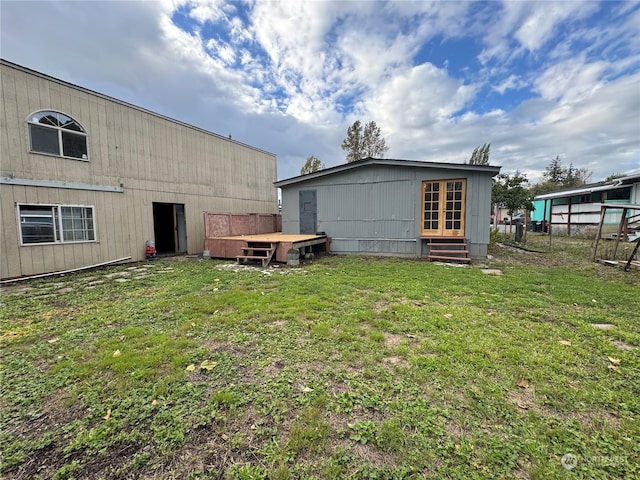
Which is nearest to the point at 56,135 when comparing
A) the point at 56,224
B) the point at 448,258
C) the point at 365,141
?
the point at 56,224

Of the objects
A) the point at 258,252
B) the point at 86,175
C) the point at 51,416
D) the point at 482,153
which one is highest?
the point at 482,153

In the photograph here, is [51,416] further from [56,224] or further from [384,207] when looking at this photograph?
[384,207]

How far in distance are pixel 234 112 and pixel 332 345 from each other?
55.8 feet

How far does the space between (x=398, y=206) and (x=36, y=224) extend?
968cm

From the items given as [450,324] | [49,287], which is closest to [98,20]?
[49,287]

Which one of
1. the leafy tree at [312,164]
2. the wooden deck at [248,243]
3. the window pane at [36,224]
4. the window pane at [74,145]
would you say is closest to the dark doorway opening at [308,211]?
the wooden deck at [248,243]

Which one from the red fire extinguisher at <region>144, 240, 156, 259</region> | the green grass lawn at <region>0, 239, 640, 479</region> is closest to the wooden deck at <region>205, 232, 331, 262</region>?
the red fire extinguisher at <region>144, 240, 156, 259</region>

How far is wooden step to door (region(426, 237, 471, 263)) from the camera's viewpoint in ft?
24.8

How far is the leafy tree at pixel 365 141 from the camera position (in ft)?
77.9

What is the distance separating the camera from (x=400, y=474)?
1.33 metres

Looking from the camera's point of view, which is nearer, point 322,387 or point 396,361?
point 322,387

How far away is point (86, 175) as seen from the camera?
22.8ft

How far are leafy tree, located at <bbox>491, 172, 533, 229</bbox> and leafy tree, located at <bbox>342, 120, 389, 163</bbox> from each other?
1260cm

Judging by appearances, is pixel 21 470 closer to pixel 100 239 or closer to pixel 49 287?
pixel 49 287
